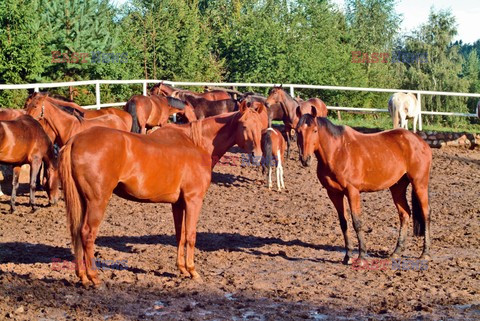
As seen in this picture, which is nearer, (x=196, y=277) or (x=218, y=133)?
(x=196, y=277)

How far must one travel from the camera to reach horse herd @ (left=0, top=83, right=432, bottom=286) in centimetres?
661

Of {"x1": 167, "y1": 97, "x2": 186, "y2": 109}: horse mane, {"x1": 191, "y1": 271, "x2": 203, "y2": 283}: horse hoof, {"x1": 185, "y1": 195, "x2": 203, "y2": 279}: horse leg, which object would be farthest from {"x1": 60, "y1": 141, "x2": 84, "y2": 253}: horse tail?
{"x1": 167, "y1": 97, "x2": 186, "y2": 109}: horse mane

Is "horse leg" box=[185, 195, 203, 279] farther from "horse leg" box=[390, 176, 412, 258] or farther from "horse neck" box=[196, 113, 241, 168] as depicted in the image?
"horse leg" box=[390, 176, 412, 258]

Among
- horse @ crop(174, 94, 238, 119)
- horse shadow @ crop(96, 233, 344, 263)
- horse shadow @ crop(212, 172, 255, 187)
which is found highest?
horse @ crop(174, 94, 238, 119)

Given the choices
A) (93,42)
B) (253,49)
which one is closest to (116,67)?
(93,42)

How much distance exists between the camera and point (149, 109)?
15586 millimetres

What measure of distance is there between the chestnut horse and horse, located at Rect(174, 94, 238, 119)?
27.9 ft

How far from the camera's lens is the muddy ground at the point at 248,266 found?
6234mm

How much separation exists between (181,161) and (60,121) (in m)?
5.41

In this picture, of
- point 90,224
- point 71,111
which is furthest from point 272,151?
point 90,224

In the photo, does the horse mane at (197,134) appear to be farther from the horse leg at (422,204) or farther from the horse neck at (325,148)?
the horse leg at (422,204)

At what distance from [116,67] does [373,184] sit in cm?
1664

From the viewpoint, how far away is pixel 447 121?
4178 cm

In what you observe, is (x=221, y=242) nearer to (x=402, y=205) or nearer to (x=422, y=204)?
(x=402, y=205)
